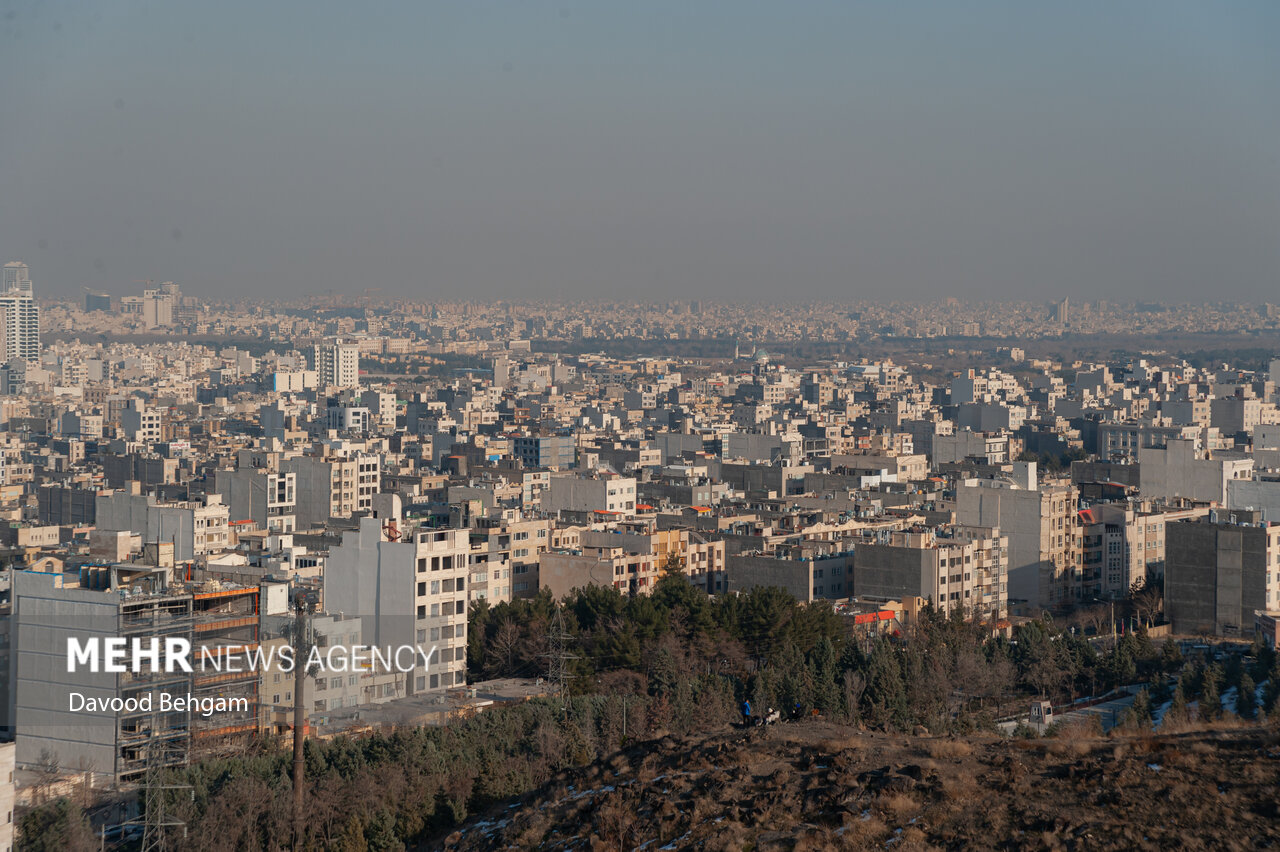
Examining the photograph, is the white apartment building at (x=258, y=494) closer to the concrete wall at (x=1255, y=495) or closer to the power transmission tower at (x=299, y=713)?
the power transmission tower at (x=299, y=713)

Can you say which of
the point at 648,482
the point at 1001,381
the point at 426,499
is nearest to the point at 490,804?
the point at 426,499

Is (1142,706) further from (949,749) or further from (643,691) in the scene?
(949,749)

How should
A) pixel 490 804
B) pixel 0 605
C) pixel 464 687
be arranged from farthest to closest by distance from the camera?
1. pixel 464 687
2. pixel 0 605
3. pixel 490 804

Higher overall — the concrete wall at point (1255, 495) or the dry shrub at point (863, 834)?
the concrete wall at point (1255, 495)

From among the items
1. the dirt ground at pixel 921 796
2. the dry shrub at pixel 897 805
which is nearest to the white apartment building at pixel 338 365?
the dirt ground at pixel 921 796

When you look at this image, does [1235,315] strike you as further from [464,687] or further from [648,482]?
[464,687]

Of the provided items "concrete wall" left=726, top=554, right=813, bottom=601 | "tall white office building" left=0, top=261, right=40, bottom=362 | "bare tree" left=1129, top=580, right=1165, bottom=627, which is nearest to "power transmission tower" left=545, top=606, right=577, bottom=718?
"concrete wall" left=726, top=554, right=813, bottom=601
